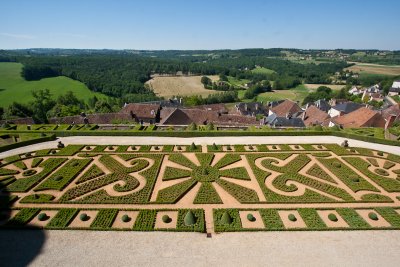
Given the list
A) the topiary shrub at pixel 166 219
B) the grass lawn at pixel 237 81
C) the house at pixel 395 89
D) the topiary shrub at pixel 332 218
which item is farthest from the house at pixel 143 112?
the house at pixel 395 89

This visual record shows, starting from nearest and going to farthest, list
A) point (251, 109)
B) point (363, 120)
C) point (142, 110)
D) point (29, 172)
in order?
point (29, 172), point (363, 120), point (142, 110), point (251, 109)

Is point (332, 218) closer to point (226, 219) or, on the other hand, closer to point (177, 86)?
point (226, 219)

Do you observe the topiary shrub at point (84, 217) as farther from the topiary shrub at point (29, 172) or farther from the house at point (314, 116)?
the house at point (314, 116)

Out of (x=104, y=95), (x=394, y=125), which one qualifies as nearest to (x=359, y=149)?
(x=394, y=125)

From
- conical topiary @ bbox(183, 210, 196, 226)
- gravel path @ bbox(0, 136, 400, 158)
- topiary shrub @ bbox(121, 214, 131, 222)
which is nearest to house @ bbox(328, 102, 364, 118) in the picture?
gravel path @ bbox(0, 136, 400, 158)

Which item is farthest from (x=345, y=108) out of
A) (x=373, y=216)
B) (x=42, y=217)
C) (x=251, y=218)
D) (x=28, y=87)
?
(x=28, y=87)
